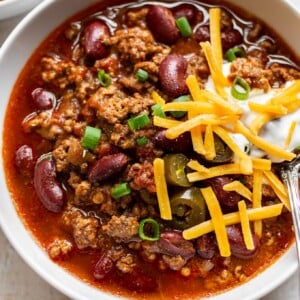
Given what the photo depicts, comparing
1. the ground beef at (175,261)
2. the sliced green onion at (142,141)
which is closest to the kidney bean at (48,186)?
the sliced green onion at (142,141)

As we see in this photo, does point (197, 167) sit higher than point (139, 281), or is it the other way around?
point (197, 167)

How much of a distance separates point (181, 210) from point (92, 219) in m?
0.47

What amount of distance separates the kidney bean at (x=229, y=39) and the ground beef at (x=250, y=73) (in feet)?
0.42

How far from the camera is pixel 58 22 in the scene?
11.9 feet

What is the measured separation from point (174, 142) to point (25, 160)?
78cm

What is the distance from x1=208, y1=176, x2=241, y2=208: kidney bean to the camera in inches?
130

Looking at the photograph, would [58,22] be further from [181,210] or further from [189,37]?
[181,210]

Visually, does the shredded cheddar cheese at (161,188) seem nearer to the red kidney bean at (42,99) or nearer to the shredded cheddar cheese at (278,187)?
the shredded cheddar cheese at (278,187)

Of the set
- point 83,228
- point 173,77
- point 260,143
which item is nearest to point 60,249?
point 83,228

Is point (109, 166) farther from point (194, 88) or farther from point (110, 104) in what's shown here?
point (194, 88)

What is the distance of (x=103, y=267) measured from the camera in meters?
3.47

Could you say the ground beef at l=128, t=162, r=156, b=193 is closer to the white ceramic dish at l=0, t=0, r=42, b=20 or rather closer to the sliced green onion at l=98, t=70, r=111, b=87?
the sliced green onion at l=98, t=70, r=111, b=87

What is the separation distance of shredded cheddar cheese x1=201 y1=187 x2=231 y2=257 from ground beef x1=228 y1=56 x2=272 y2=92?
0.58 m

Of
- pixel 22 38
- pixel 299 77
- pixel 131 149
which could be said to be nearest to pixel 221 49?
pixel 299 77
